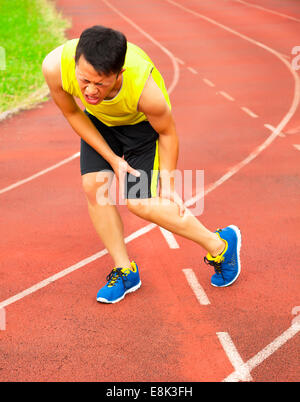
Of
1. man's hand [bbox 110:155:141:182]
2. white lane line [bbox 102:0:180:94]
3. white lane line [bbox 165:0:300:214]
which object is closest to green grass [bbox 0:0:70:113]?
white lane line [bbox 102:0:180:94]

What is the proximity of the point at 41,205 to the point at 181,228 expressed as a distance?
10.3 feet

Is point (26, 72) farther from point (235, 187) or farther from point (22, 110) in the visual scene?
Answer: point (235, 187)

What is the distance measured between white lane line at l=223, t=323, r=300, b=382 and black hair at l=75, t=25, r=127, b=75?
6.70ft

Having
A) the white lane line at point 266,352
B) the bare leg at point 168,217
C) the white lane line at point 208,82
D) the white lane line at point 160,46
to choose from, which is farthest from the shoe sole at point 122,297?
the white lane line at point 208,82

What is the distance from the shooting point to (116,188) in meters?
7.89

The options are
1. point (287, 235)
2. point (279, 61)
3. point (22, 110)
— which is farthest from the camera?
point (279, 61)

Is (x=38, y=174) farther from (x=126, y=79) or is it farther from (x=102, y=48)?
(x=102, y=48)

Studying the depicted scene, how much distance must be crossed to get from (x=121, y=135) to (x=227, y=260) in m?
1.34

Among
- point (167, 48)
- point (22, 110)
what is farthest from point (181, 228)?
point (167, 48)

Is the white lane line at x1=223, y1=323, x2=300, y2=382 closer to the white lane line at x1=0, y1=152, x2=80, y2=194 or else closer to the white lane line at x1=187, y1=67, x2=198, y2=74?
the white lane line at x1=0, y1=152, x2=80, y2=194

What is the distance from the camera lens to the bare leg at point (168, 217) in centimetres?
444

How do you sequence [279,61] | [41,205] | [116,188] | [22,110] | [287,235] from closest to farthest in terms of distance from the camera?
[287,235] < [41,205] < [116,188] < [22,110] < [279,61]

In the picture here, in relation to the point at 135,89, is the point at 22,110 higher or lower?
lower

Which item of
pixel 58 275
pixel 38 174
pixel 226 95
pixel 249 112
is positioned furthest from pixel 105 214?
→ pixel 226 95
